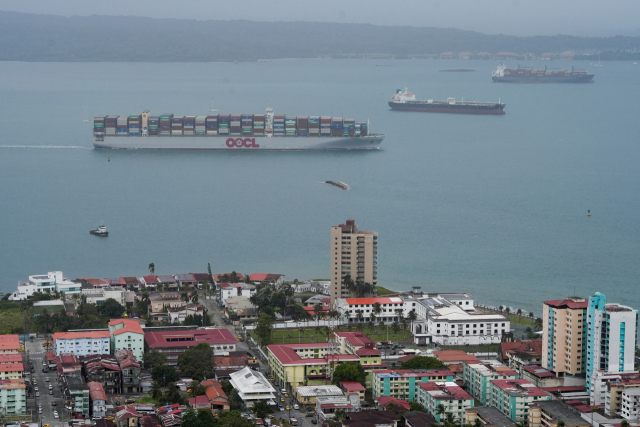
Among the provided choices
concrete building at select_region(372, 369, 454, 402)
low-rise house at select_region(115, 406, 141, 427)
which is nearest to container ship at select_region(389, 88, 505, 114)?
concrete building at select_region(372, 369, 454, 402)

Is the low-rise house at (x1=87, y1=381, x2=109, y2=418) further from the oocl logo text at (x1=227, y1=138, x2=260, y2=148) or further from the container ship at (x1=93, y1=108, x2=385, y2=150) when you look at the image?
the oocl logo text at (x1=227, y1=138, x2=260, y2=148)

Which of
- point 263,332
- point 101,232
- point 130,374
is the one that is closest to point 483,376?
point 263,332

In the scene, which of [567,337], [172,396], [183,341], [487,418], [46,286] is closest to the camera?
[487,418]

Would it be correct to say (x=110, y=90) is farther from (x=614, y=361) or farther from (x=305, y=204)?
(x=614, y=361)

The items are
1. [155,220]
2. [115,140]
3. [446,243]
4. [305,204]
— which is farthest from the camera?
[115,140]

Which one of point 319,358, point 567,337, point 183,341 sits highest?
point 567,337

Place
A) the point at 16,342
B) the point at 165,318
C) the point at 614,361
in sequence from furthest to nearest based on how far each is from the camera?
1. the point at 165,318
2. the point at 16,342
3. the point at 614,361

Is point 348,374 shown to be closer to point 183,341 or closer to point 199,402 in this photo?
point 199,402

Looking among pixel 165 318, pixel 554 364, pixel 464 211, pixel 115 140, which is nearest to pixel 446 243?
pixel 464 211
